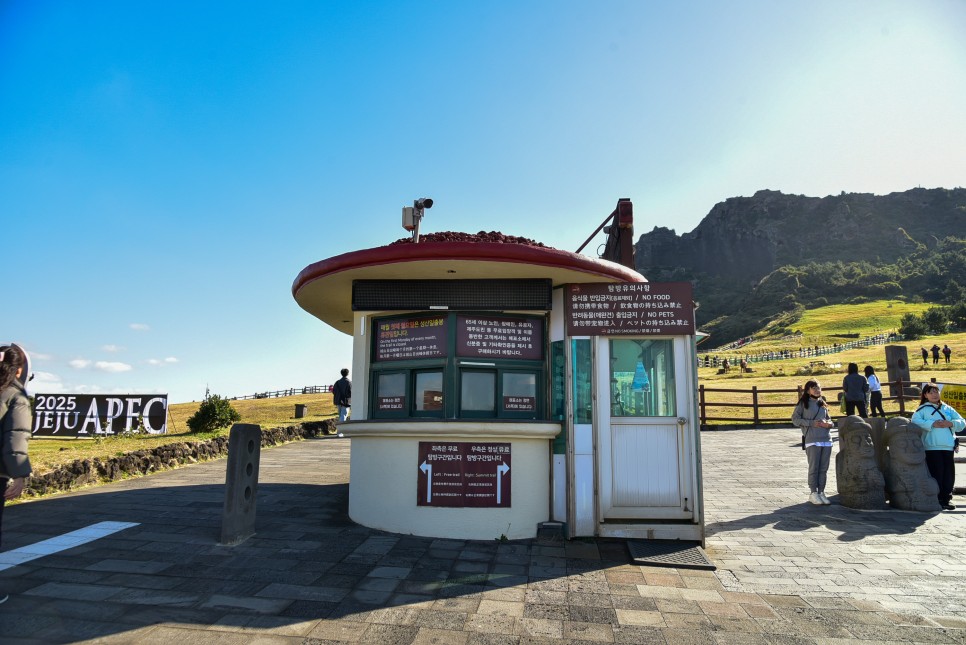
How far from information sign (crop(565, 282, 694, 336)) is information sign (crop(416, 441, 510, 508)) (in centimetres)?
170

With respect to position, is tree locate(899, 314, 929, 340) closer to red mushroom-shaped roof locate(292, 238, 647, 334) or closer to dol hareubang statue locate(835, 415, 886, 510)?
dol hareubang statue locate(835, 415, 886, 510)

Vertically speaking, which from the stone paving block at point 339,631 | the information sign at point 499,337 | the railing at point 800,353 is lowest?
the stone paving block at point 339,631

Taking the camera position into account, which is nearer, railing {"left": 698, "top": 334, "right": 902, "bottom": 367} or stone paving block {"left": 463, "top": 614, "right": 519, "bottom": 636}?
stone paving block {"left": 463, "top": 614, "right": 519, "bottom": 636}

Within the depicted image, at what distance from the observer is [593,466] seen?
612cm

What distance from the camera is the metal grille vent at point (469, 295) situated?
21.4ft

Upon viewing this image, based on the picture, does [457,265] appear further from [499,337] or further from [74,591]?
[74,591]

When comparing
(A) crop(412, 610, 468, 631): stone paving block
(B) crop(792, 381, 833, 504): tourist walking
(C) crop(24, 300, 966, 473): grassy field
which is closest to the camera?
(A) crop(412, 610, 468, 631): stone paving block

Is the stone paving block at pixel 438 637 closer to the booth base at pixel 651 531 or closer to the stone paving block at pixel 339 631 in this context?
the stone paving block at pixel 339 631

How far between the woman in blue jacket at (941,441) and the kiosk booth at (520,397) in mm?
4522

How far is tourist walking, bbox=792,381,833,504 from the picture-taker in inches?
320

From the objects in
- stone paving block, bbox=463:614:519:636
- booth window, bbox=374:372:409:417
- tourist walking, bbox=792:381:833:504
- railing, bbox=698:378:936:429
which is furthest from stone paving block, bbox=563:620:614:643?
railing, bbox=698:378:936:429

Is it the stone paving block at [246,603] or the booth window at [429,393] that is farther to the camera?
the booth window at [429,393]

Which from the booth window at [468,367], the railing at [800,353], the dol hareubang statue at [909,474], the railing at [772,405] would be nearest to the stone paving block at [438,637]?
the booth window at [468,367]

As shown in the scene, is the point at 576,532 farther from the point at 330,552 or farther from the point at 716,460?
the point at 716,460
